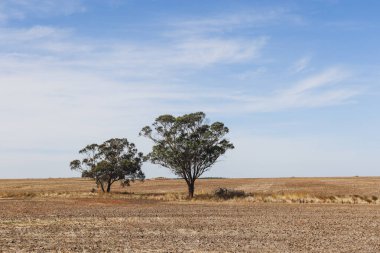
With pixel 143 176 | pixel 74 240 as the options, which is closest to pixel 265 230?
pixel 74 240

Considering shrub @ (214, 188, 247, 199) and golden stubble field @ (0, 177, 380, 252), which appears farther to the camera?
shrub @ (214, 188, 247, 199)

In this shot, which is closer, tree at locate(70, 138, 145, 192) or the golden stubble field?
the golden stubble field

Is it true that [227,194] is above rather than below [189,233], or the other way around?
above

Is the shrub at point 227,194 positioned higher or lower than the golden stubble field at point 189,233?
higher

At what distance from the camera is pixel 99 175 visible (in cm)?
8306

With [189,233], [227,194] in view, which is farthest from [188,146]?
[189,233]

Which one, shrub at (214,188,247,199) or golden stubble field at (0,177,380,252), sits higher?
shrub at (214,188,247,199)

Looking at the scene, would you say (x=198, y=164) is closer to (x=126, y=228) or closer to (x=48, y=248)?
(x=126, y=228)

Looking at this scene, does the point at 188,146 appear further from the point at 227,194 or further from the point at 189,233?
the point at 189,233

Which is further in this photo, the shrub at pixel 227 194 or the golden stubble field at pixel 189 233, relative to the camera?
the shrub at pixel 227 194

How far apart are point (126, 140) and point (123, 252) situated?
212ft

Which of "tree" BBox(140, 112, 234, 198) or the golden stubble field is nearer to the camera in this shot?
the golden stubble field

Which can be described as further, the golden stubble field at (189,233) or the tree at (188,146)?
the tree at (188,146)

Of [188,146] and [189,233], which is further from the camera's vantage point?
[188,146]
